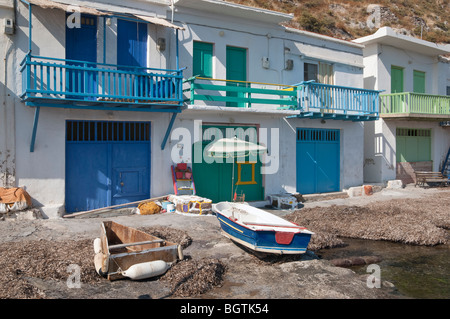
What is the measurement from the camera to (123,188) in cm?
1291

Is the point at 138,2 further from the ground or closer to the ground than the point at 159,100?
further from the ground

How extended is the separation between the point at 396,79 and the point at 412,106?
2.30 meters

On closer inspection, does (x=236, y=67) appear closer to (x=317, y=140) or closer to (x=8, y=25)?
(x=317, y=140)

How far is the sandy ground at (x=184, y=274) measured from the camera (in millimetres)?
6527

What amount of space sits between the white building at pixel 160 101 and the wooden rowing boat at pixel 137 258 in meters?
4.64

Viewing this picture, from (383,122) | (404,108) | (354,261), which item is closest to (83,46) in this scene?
(354,261)

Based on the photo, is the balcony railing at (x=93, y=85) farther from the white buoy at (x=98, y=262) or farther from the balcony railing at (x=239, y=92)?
the white buoy at (x=98, y=262)

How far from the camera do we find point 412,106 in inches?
769

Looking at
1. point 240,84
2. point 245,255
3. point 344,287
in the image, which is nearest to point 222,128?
point 240,84

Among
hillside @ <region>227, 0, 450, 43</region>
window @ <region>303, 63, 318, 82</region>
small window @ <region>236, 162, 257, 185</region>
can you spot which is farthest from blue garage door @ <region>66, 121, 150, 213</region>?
hillside @ <region>227, 0, 450, 43</region>

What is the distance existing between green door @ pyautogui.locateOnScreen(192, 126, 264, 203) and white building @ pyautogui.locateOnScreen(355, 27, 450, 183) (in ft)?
24.5

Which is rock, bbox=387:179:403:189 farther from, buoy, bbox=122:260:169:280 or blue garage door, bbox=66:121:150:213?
buoy, bbox=122:260:169:280
